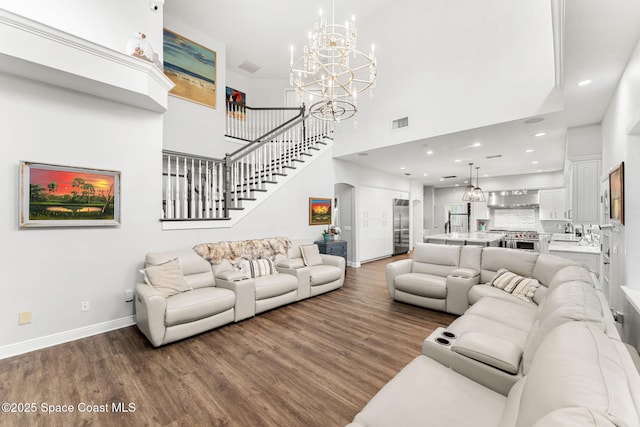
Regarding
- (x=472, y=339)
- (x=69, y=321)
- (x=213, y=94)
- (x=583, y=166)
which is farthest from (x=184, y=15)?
(x=583, y=166)

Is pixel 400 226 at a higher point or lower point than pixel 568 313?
higher

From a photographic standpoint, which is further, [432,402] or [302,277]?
[302,277]

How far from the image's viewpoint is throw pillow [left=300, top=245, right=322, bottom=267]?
16.4 feet

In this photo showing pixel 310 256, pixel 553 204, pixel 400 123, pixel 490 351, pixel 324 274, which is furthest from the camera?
pixel 553 204

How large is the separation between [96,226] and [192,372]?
222cm

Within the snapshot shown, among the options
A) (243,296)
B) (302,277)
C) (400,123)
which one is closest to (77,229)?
(243,296)

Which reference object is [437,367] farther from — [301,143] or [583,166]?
[301,143]

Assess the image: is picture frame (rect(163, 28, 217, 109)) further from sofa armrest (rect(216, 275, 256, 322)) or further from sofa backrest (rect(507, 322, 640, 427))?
sofa backrest (rect(507, 322, 640, 427))

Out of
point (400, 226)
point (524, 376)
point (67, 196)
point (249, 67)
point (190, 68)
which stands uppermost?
point (249, 67)

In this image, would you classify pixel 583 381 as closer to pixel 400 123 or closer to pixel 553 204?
pixel 400 123

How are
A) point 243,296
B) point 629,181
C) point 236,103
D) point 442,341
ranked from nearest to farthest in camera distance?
point 442,341
point 629,181
point 243,296
point 236,103

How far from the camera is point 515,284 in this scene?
10.8ft

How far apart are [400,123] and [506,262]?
3106 millimetres

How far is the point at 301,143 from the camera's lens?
6.46 m
